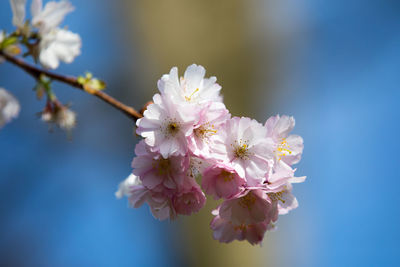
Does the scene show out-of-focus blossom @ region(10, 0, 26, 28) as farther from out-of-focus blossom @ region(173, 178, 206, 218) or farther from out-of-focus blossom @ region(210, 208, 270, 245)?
out-of-focus blossom @ region(210, 208, 270, 245)

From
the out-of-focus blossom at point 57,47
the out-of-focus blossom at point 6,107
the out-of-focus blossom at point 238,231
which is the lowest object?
the out-of-focus blossom at point 238,231

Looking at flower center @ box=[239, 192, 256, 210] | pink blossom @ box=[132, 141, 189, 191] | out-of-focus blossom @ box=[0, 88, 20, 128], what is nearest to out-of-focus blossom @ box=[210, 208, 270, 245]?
flower center @ box=[239, 192, 256, 210]

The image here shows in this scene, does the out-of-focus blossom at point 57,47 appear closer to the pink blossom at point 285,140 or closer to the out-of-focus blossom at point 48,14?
the out-of-focus blossom at point 48,14

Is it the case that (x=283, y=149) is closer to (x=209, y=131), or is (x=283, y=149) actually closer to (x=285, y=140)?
(x=285, y=140)

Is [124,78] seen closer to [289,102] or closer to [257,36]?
[257,36]

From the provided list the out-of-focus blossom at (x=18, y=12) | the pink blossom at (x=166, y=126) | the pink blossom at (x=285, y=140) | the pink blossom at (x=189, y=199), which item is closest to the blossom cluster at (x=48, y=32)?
the out-of-focus blossom at (x=18, y=12)

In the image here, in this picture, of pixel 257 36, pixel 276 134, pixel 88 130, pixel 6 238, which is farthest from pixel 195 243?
pixel 276 134
